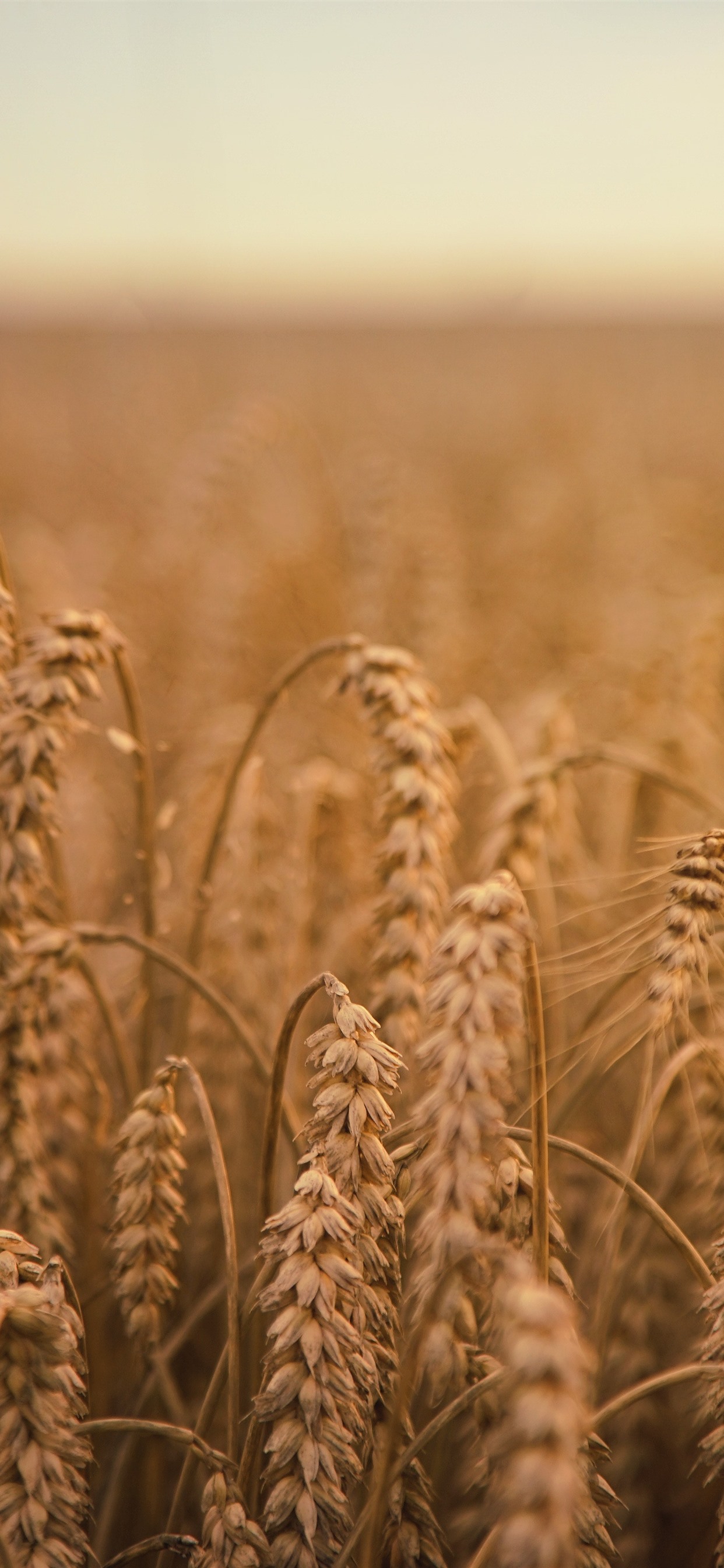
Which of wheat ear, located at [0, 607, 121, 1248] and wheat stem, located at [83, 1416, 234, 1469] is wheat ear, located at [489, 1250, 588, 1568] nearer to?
wheat stem, located at [83, 1416, 234, 1469]

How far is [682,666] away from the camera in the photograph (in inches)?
82.9

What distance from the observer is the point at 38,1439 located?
824 mm

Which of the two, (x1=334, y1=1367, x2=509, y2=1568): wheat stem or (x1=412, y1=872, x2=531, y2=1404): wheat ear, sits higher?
(x1=412, y1=872, x2=531, y2=1404): wheat ear

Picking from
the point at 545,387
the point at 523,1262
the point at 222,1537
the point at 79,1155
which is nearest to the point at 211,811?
the point at 79,1155

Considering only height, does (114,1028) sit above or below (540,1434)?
above

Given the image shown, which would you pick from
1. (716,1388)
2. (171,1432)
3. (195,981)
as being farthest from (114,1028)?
(716,1388)

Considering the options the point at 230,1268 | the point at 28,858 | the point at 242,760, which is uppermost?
the point at 242,760

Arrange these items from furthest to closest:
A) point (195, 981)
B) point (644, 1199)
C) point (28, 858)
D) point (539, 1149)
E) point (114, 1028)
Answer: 1. point (114, 1028)
2. point (195, 981)
3. point (28, 858)
4. point (644, 1199)
5. point (539, 1149)

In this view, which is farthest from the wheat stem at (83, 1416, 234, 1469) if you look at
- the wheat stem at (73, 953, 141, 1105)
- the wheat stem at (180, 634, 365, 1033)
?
the wheat stem at (180, 634, 365, 1033)

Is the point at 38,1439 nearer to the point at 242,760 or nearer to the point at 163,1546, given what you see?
the point at 163,1546

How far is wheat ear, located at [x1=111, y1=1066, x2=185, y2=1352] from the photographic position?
0.98 metres

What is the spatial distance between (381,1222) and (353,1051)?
14 cm

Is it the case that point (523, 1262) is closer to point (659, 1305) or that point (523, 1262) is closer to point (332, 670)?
point (659, 1305)

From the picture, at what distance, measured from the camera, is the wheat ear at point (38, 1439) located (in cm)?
81
